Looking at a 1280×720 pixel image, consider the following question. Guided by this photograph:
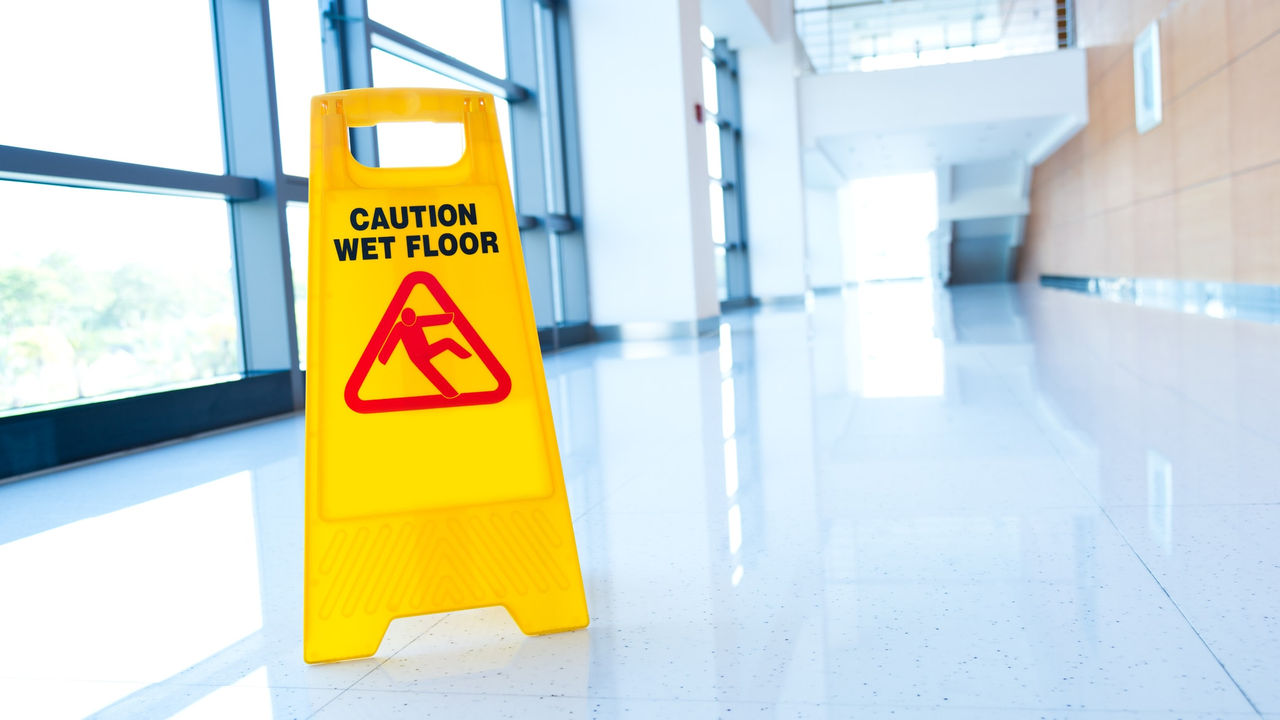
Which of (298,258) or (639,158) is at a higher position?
(639,158)

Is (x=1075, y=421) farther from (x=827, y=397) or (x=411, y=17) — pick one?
(x=411, y=17)

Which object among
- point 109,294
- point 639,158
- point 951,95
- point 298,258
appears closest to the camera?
point 109,294

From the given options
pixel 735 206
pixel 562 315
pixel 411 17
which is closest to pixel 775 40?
pixel 735 206

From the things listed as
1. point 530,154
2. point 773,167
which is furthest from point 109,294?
point 773,167

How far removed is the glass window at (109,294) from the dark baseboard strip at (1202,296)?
21.3 feet

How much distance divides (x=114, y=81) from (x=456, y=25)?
366cm

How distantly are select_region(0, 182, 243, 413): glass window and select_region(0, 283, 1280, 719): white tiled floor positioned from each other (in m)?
0.66

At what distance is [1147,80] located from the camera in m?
10.5

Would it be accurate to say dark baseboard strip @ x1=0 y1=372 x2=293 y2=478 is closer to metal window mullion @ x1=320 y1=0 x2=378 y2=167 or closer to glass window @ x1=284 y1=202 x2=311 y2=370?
glass window @ x1=284 y1=202 x2=311 y2=370

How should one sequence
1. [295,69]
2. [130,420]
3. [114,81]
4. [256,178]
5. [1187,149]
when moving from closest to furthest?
1. [130,420]
2. [114,81]
3. [256,178]
4. [295,69]
5. [1187,149]

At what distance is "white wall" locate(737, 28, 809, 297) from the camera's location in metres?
16.0

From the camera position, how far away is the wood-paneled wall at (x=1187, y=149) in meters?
7.27

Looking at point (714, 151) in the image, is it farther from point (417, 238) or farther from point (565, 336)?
point (417, 238)

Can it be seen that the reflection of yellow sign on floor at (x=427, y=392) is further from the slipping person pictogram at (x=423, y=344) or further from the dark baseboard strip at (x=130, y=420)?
the dark baseboard strip at (x=130, y=420)
